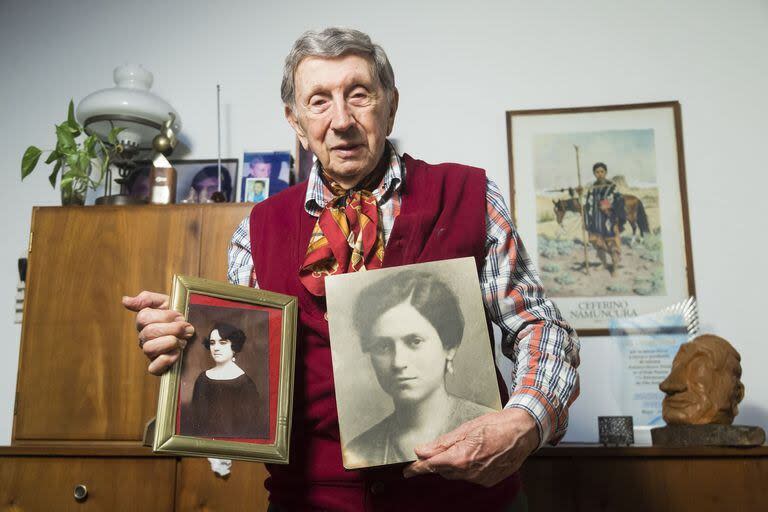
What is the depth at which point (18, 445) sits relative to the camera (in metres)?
1.93

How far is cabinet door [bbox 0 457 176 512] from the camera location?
179 centimetres

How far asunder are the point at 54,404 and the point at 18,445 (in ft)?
0.50

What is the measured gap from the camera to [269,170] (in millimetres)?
2305

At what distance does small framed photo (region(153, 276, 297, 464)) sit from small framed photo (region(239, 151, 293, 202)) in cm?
129

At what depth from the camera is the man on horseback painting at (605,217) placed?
2.22m

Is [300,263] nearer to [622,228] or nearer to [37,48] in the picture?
[622,228]

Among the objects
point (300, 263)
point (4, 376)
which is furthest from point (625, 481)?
point (4, 376)

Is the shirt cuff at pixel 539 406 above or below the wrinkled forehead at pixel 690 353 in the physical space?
below

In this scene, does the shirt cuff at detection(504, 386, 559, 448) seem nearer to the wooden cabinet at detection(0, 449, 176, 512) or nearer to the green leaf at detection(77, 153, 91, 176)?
the wooden cabinet at detection(0, 449, 176, 512)

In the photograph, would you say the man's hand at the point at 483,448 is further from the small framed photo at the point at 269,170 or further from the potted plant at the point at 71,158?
the potted plant at the point at 71,158

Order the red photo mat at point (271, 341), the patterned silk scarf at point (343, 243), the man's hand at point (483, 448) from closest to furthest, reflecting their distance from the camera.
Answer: the man's hand at point (483, 448)
the red photo mat at point (271, 341)
the patterned silk scarf at point (343, 243)

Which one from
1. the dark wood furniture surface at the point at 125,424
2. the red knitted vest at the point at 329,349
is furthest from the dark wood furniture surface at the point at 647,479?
the red knitted vest at the point at 329,349

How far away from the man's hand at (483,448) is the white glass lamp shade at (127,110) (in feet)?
5.96

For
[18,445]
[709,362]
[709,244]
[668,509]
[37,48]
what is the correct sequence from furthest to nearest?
[37,48] → [709,244] → [18,445] → [709,362] → [668,509]
